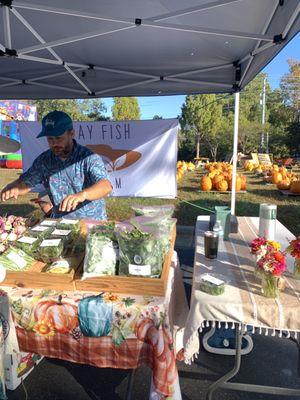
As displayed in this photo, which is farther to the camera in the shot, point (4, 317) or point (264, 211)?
point (264, 211)

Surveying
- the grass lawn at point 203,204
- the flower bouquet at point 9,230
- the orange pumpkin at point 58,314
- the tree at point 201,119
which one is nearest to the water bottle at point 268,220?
the orange pumpkin at point 58,314

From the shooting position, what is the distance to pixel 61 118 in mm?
2342

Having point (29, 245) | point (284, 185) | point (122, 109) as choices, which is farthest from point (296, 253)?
point (122, 109)

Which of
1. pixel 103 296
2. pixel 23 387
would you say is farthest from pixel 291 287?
pixel 23 387

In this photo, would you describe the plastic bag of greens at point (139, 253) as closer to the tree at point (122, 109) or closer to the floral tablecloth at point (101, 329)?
the floral tablecloth at point (101, 329)

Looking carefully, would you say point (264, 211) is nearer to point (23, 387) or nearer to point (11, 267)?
point (11, 267)

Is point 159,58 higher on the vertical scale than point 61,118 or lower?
higher

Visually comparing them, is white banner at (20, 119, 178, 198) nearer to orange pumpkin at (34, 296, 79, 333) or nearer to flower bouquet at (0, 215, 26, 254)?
flower bouquet at (0, 215, 26, 254)

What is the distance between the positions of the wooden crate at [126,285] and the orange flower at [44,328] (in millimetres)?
201

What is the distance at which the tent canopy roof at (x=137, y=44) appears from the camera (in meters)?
2.52

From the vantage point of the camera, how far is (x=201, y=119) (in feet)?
93.1

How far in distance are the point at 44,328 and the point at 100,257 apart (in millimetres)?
399

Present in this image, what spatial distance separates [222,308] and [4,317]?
101 cm

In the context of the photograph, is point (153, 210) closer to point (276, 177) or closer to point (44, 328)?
point (44, 328)
